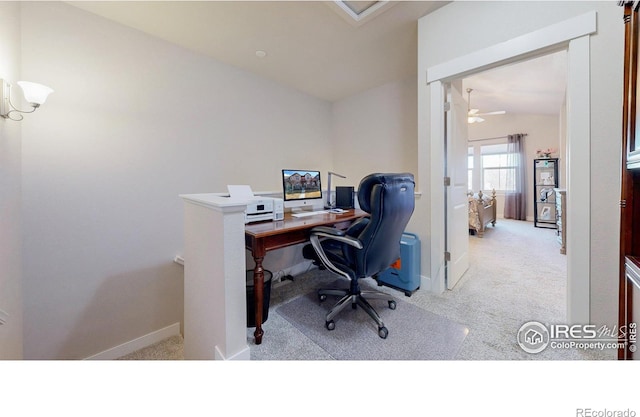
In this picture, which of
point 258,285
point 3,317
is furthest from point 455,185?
point 3,317

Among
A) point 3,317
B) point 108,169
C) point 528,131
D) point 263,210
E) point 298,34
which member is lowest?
point 3,317

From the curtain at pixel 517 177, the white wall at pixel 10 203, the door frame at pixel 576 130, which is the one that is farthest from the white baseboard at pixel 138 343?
the curtain at pixel 517 177

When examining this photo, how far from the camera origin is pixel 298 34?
7.06 ft

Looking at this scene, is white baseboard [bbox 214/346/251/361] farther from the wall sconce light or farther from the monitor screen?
the wall sconce light

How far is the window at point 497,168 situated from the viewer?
19.8 feet

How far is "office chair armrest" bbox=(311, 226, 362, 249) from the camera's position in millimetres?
1433

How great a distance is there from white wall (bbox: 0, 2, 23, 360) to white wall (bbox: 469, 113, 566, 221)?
8.09 m

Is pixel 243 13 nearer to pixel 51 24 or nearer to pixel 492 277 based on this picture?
pixel 51 24

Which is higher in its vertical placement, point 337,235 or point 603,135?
point 603,135

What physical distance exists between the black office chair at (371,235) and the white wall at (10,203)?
1.81 meters

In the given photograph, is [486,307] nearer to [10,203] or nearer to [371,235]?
[371,235]

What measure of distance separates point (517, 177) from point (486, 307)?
568 cm

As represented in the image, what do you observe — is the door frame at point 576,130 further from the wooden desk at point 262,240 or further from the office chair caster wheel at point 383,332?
the wooden desk at point 262,240
